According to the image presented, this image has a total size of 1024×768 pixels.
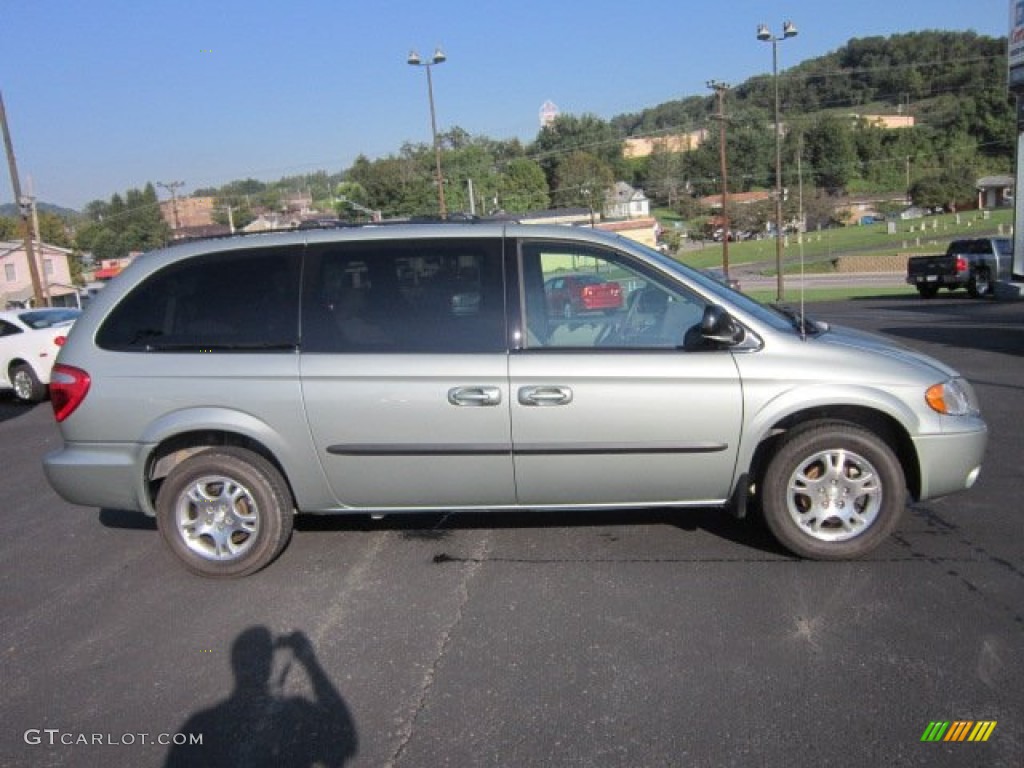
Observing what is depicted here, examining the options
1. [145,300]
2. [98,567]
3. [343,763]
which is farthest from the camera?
[98,567]

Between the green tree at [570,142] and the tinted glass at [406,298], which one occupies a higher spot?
the green tree at [570,142]

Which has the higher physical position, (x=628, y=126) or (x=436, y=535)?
(x=628, y=126)

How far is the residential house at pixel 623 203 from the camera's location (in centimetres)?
9719

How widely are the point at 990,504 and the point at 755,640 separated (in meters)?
2.50

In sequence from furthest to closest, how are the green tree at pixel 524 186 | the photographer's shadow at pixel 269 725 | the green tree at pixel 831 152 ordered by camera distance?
1. the green tree at pixel 831 152
2. the green tree at pixel 524 186
3. the photographer's shadow at pixel 269 725

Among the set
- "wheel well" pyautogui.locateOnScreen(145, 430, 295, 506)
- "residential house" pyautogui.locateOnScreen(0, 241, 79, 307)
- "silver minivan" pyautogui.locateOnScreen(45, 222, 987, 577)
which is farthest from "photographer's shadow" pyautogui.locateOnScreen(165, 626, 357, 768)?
"residential house" pyautogui.locateOnScreen(0, 241, 79, 307)

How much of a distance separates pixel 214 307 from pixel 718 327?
270 cm

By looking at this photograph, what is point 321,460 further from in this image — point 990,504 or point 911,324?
point 911,324

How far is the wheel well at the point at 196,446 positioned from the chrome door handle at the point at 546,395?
1.39 metres

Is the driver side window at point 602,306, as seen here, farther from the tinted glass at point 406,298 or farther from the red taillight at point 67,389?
the red taillight at point 67,389

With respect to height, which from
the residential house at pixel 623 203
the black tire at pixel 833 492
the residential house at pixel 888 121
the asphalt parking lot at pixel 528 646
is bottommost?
the asphalt parking lot at pixel 528 646

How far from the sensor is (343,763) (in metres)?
2.80

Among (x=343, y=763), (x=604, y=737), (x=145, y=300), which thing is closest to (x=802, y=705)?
(x=604, y=737)

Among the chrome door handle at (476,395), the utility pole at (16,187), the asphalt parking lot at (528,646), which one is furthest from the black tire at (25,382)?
the utility pole at (16,187)
